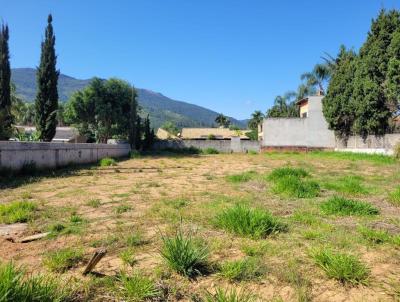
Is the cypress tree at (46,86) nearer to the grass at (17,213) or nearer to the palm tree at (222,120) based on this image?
the grass at (17,213)

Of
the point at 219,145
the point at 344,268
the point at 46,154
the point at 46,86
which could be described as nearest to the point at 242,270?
the point at 344,268

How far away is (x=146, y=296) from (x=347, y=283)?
2.01 m

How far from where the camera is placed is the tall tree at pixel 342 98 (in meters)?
30.1

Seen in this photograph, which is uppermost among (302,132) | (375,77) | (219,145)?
(375,77)

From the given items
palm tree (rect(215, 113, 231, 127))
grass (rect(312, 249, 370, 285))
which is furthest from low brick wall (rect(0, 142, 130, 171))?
palm tree (rect(215, 113, 231, 127))

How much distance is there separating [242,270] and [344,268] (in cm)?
105

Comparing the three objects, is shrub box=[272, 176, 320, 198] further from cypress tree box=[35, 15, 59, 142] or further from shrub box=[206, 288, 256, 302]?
cypress tree box=[35, 15, 59, 142]

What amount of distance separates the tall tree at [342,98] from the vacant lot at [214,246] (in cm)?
2457

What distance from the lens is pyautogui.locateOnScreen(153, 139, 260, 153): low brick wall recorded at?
39344mm

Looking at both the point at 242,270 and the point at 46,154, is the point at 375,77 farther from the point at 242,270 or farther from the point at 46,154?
the point at 242,270

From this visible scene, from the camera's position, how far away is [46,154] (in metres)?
14.8

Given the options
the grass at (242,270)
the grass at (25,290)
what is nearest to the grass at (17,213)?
the grass at (25,290)

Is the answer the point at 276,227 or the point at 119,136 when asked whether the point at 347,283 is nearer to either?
the point at 276,227

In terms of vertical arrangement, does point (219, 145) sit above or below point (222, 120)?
below
